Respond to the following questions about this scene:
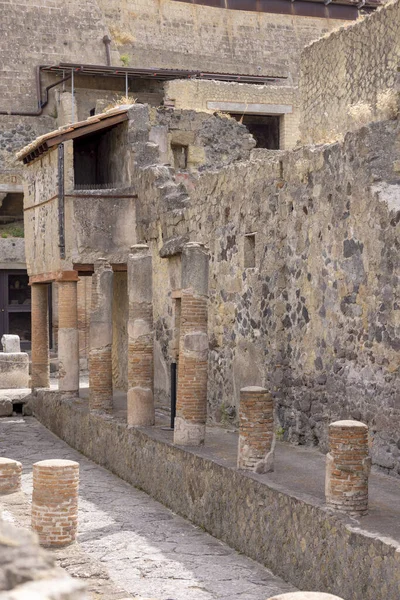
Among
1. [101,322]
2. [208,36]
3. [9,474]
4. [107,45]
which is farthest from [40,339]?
[208,36]

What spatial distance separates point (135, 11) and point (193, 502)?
20356 millimetres

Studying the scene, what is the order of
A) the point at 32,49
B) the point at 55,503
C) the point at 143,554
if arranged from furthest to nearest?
the point at 32,49 < the point at 55,503 < the point at 143,554

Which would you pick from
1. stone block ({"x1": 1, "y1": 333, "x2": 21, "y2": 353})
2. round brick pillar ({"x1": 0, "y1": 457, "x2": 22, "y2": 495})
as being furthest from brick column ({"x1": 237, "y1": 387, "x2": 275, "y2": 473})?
stone block ({"x1": 1, "y1": 333, "x2": 21, "y2": 353})

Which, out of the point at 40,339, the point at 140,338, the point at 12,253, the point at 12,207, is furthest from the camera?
the point at 12,207

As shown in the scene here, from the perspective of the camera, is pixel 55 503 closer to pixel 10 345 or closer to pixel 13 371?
pixel 13 371

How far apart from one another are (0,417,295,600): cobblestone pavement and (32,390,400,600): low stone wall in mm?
136

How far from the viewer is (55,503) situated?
866 cm

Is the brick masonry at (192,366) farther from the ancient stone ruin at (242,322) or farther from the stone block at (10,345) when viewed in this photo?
the stone block at (10,345)

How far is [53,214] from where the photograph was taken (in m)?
15.2

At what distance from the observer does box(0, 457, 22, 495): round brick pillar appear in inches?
403

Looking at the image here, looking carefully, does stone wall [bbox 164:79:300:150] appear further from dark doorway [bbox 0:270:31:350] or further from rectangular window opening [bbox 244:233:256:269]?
rectangular window opening [bbox 244:233:256:269]

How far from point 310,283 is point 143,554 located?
126 inches

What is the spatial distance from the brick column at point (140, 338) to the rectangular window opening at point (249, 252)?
3.65ft

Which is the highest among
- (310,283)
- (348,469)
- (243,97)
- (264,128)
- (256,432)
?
(243,97)
